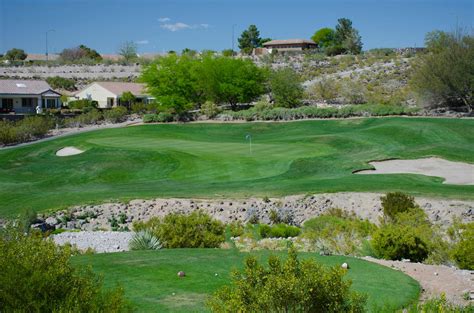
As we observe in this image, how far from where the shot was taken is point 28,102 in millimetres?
83188

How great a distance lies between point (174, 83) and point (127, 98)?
19.7 meters

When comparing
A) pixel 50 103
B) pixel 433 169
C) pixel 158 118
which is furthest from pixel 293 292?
pixel 50 103

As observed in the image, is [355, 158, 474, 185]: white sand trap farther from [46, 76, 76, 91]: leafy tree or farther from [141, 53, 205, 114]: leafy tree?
[46, 76, 76, 91]: leafy tree

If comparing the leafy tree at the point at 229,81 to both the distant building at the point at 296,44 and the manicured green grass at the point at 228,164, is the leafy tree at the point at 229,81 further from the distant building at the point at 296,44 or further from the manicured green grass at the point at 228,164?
the distant building at the point at 296,44

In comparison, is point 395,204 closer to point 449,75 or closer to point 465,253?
point 465,253

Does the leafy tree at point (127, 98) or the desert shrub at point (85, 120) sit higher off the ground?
the leafy tree at point (127, 98)

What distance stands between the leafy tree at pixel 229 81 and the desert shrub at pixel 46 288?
62.9m

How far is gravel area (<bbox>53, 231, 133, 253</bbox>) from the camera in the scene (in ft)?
63.1

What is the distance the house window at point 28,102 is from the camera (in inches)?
3250

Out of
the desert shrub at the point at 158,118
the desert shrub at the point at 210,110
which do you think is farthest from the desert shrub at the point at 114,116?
the desert shrub at the point at 210,110

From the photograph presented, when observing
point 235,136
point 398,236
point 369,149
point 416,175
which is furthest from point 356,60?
point 398,236

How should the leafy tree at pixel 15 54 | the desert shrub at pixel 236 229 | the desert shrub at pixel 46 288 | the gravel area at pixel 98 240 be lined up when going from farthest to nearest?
the leafy tree at pixel 15 54, the desert shrub at pixel 236 229, the gravel area at pixel 98 240, the desert shrub at pixel 46 288

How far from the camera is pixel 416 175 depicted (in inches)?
1198

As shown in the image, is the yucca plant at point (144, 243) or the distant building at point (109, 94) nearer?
the yucca plant at point (144, 243)
